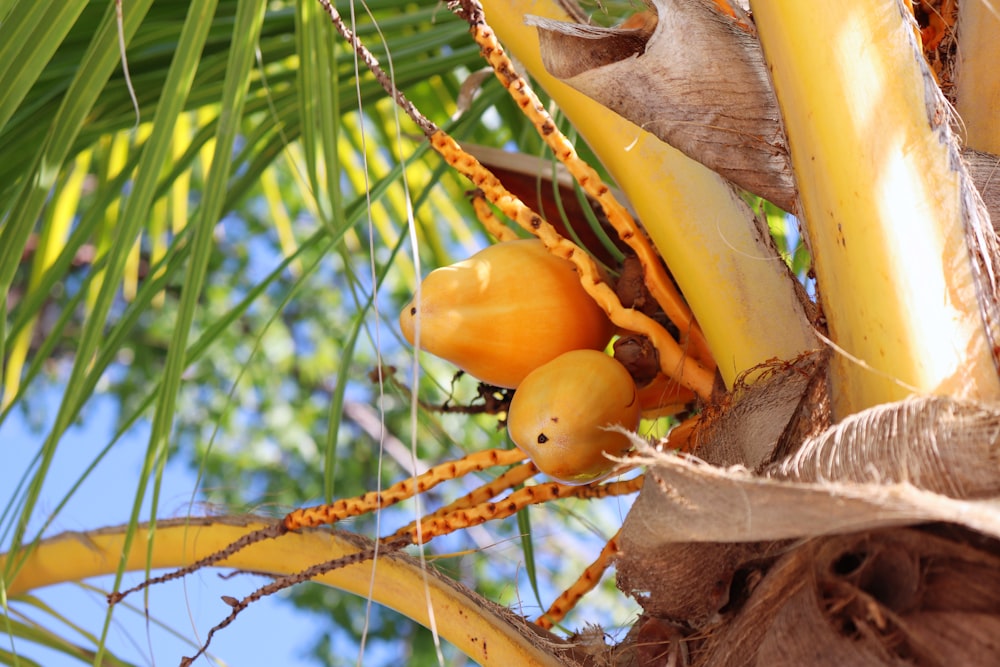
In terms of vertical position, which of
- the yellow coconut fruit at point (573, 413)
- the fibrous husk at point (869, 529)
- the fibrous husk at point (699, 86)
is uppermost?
the fibrous husk at point (699, 86)

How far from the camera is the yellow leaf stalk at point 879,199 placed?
43 cm

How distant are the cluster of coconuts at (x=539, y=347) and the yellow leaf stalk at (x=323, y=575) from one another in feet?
0.31

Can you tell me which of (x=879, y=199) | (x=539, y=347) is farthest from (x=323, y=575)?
(x=879, y=199)

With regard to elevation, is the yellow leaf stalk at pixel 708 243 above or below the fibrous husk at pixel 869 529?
above

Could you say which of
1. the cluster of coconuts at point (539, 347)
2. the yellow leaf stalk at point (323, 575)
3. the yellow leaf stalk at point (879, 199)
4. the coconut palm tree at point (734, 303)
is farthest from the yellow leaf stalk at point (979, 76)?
the yellow leaf stalk at point (323, 575)

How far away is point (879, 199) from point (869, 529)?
5.4 inches

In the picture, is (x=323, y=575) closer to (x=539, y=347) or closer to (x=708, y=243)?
(x=539, y=347)

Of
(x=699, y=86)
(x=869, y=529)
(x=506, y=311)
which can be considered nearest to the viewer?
(x=869, y=529)

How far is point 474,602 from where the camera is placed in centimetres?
62

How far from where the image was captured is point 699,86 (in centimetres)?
52

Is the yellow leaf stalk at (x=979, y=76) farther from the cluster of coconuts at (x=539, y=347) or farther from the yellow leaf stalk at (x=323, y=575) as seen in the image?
the yellow leaf stalk at (x=323, y=575)

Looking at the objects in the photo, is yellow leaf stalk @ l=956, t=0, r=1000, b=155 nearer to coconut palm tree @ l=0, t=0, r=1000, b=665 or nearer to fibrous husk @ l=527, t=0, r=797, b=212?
coconut palm tree @ l=0, t=0, r=1000, b=665

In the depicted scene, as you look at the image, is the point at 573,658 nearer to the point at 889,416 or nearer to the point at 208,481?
the point at 889,416

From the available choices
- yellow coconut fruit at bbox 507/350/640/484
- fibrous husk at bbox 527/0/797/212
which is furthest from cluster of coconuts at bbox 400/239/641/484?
fibrous husk at bbox 527/0/797/212
